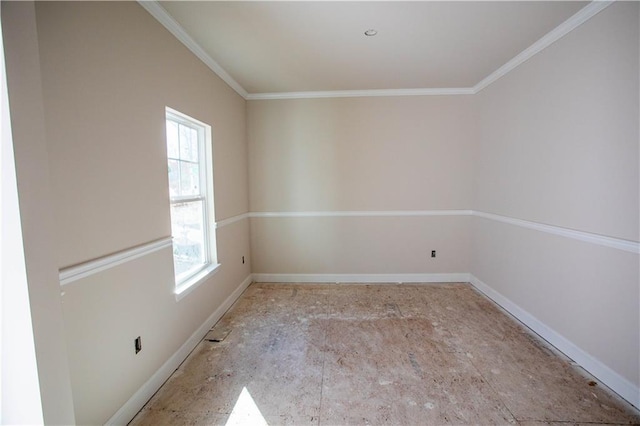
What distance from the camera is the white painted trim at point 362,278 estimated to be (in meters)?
3.78

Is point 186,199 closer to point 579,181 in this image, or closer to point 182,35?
point 182,35

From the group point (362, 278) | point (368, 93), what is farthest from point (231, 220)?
point (368, 93)

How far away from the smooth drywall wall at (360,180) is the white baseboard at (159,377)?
141 centimetres

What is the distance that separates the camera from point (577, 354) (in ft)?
6.83

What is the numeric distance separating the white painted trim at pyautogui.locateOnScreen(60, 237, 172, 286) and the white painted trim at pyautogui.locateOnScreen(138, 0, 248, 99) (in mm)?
1531

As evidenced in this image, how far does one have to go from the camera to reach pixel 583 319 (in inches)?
80.1

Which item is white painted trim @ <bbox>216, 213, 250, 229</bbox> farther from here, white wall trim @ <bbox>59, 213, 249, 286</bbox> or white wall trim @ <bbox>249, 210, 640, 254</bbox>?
white wall trim @ <bbox>59, 213, 249, 286</bbox>

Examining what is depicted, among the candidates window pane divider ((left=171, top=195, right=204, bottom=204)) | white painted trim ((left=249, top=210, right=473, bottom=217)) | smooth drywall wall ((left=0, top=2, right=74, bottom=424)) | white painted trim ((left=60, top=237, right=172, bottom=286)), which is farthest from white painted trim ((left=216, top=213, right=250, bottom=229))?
smooth drywall wall ((left=0, top=2, right=74, bottom=424))

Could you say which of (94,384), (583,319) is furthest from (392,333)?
(94,384)

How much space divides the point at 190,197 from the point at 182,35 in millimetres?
1302

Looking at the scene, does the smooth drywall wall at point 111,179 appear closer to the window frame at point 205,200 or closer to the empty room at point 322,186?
the empty room at point 322,186

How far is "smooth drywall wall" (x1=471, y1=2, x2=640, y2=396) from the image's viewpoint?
172 cm

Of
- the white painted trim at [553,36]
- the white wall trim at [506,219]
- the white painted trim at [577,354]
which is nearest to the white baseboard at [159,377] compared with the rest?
the white wall trim at [506,219]

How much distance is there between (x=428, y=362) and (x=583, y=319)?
1180 mm
